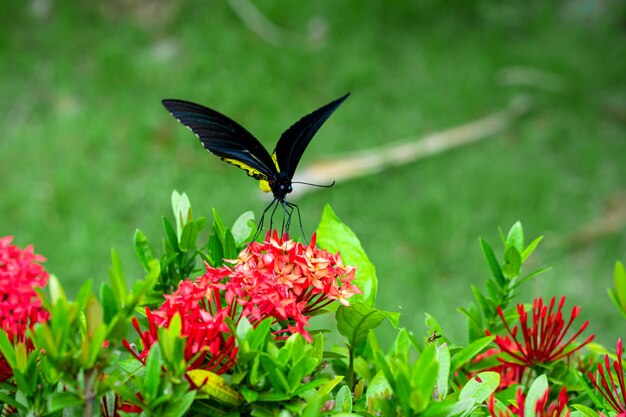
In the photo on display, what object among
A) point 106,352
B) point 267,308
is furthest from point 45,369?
point 267,308

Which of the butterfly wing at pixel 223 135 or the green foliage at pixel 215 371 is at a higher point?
the butterfly wing at pixel 223 135

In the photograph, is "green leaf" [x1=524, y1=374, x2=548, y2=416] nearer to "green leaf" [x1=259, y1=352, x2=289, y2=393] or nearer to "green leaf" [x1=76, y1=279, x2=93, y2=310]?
"green leaf" [x1=259, y1=352, x2=289, y2=393]

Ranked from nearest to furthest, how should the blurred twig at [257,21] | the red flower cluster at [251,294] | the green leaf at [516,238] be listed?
the red flower cluster at [251,294], the green leaf at [516,238], the blurred twig at [257,21]

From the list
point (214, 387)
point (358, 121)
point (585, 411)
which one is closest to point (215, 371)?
point (214, 387)

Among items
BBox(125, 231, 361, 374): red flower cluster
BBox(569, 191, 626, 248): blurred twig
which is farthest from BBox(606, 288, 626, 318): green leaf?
BBox(569, 191, 626, 248): blurred twig

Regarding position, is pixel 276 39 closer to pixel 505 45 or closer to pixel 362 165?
A: pixel 362 165

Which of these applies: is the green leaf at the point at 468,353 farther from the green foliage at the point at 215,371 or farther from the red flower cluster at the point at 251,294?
the red flower cluster at the point at 251,294

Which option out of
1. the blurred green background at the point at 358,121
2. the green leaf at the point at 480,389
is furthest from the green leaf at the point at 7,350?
the blurred green background at the point at 358,121
